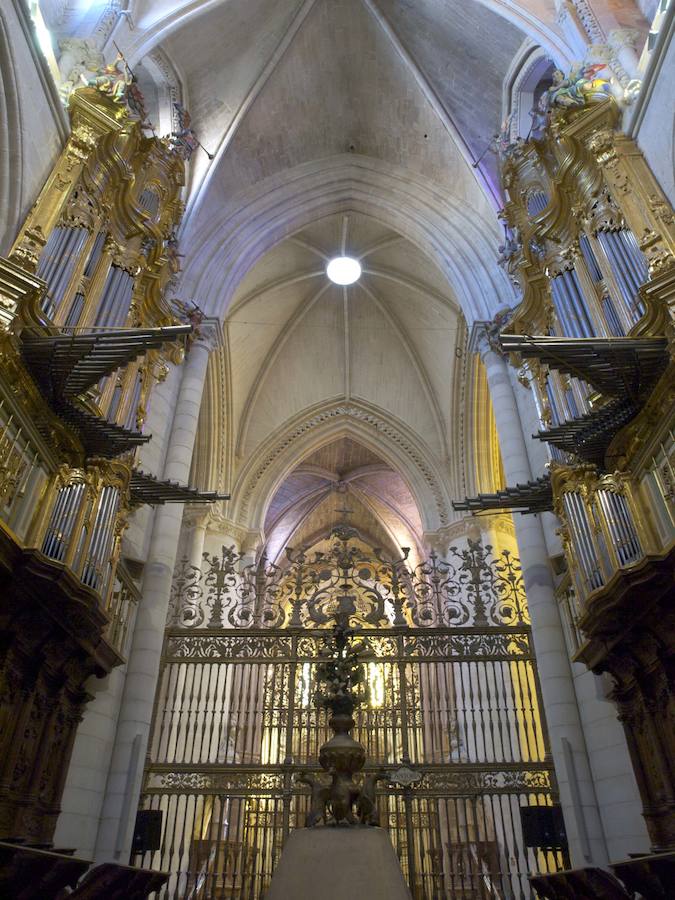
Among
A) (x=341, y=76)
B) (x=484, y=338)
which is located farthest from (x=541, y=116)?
(x=341, y=76)

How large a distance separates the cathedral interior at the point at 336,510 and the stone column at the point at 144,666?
4cm

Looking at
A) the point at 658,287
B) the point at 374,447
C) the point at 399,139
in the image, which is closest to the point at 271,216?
the point at 399,139

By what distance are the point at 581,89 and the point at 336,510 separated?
6662mm

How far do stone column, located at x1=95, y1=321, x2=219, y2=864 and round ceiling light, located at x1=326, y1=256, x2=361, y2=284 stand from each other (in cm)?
898

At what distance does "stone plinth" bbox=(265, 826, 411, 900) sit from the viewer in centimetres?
448

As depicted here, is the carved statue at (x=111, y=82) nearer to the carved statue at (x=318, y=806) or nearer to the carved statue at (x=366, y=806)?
the carved statue at (x=318, y=806)

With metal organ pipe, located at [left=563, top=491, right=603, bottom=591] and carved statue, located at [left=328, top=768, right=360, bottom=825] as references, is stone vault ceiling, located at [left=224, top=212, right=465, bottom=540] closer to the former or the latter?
metal organ pipe, located at [left=563, top=491, right=603, bottom=591]

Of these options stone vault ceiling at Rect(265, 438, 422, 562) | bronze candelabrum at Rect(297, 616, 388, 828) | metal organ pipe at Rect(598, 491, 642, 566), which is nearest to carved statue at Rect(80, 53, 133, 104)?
bronze candelabrum at Rect(297, 616, 388, 828)

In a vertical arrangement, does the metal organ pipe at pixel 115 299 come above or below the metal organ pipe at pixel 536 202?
below

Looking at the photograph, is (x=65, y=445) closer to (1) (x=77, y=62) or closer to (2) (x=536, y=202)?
(1) (x=77, y=62)

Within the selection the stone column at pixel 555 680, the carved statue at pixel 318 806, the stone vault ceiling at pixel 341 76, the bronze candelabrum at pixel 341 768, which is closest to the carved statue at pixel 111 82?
the stone vault ceiling at pixel 341 76

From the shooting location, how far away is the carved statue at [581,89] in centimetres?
842

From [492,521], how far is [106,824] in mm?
10410

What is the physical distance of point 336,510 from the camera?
10.1m
